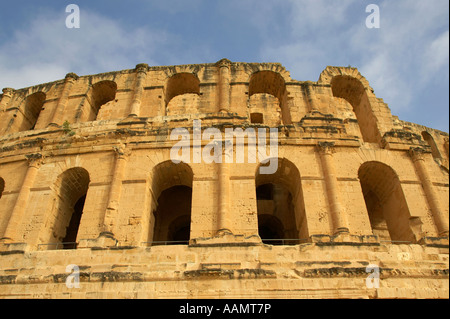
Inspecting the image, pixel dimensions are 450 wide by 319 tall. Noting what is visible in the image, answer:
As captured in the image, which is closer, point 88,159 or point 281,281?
point 281,281

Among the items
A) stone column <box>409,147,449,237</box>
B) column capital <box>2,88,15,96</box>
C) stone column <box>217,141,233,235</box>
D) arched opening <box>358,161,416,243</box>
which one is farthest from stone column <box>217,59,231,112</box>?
column capital <box>2,88,15,96</box>

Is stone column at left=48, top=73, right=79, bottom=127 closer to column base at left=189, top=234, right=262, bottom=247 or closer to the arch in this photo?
the arch

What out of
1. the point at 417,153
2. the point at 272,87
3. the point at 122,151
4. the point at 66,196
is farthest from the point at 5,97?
the point at 417,153

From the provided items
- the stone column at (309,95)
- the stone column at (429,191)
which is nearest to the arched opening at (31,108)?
the stone column at (309,95)

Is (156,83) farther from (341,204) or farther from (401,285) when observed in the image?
(401,285)

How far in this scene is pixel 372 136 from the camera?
13.5 m

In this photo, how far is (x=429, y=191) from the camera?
37.0 feet

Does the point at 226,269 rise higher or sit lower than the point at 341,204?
lower

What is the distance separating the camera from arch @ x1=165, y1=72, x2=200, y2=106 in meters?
Answer: 14.7

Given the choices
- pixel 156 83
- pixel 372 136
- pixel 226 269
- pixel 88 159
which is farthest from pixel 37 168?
pixel 372 136

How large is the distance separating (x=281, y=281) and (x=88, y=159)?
23.5 ft

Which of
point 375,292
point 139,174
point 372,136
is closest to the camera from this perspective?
point 375,292

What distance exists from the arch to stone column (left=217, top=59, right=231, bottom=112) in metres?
1.00

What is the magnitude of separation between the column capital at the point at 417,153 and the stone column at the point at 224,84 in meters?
6.18
